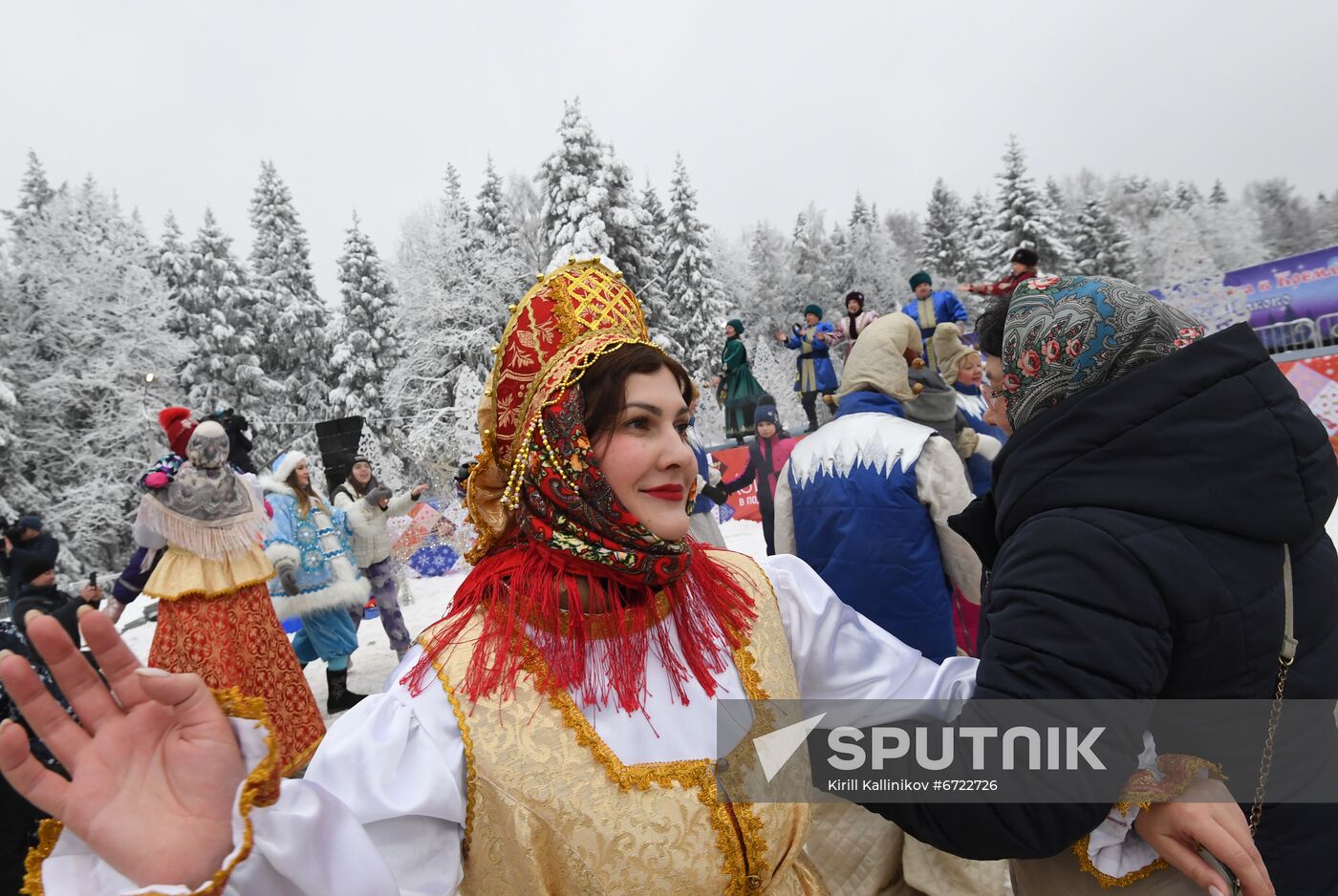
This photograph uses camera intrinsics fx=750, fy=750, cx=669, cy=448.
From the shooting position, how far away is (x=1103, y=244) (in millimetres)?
41781

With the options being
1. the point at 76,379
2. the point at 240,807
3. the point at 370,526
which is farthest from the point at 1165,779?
the point at 76,379

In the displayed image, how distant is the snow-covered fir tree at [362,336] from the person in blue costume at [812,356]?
18.1 m

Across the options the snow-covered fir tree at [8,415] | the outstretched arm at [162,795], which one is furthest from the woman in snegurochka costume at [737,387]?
the snow-covered fir tree at [8,415]

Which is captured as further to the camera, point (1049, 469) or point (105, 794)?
point (1049, 469)

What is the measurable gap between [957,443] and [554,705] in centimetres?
368

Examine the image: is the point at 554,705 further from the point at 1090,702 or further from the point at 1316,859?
the point at 1316,859

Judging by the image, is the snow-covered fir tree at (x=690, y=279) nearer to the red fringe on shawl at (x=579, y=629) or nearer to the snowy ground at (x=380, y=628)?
the snowy ground at (x=380, y=628)

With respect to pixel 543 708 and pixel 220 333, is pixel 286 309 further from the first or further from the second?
pixel 543 708

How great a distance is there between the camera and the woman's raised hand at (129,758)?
971mm

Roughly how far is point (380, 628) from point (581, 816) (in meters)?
9.24

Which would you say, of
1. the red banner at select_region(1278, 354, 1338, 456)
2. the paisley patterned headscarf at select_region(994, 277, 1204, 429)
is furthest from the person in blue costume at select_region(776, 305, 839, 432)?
the paisley patterned headscarf at select_region(994, 277, 1204, 429)

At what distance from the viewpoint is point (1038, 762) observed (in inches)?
50.9

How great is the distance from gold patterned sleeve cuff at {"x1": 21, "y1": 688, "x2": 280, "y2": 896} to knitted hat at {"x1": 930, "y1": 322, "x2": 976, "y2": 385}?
17.4 ft

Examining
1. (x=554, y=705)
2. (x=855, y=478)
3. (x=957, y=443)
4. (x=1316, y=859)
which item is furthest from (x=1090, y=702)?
(x=957, y=443)
